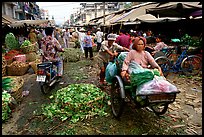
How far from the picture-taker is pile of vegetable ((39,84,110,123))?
4102 millimetres

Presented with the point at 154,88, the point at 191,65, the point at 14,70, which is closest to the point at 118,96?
the point at 154,88

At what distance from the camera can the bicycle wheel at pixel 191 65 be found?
7.32m

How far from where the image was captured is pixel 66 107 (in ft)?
13.8

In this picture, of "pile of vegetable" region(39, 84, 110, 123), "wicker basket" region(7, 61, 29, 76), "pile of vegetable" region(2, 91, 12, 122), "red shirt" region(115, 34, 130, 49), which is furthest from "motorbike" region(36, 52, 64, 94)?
"red shirt" region(115, 34, 130, 49)

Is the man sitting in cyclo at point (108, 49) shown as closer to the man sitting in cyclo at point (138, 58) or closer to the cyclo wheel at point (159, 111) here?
the man sitting in cyclo at point (138, 58)

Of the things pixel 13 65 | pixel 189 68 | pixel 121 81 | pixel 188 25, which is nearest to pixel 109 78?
pixel 121 81

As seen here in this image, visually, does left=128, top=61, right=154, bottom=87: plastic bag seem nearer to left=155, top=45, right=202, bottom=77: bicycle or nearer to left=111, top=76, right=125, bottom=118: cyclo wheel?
left=111, top=76, right=125, bottom=118: cyclo wheel

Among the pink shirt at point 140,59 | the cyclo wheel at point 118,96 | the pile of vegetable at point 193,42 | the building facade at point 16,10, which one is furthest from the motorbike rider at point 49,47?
the building facade at point 16,10

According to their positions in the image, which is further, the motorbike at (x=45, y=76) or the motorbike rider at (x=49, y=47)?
the motorbike rider at (x=49, y=47)

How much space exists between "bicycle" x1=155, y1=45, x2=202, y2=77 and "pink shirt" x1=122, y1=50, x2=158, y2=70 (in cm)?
332

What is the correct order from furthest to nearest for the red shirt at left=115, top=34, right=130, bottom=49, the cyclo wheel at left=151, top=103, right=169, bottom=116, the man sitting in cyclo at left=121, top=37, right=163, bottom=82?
the red shirt at left=115, top=34, right=130, bottom=49 → the man sitting in cyclo at left=121, top=37, right=163, bottom=82 → the cyclo wheel at left=151, top=103, right=169, bottom=116

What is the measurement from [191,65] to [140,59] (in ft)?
14.2

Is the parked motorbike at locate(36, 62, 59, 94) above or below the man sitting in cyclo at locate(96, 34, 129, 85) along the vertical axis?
below

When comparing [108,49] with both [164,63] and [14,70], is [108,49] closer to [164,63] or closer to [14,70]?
[164,63]
